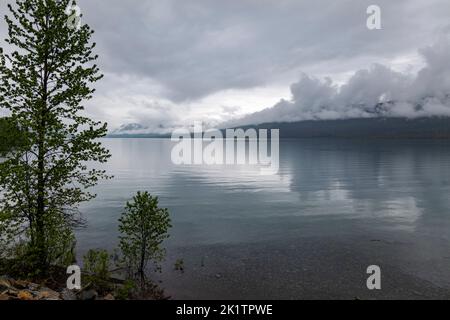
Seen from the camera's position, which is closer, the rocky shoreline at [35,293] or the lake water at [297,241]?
the rocky shoreline at [35,293]

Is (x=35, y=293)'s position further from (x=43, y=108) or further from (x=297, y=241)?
(x=297, y=241)

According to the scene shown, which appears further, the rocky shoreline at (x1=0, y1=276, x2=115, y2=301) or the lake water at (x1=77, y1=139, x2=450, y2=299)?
the lake water at (x1=77, y1=139, x2=450, y2=299)

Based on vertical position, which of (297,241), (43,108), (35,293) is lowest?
(297,241)

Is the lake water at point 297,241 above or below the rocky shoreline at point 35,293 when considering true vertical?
below

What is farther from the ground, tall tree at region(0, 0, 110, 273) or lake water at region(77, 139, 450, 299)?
tall tree at region(0, 0, 110, 273)

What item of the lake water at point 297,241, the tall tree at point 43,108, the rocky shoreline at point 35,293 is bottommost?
the lake water at point 297,241

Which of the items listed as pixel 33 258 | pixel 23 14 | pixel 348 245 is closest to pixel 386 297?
pixel 348 245

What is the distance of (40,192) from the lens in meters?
20.9

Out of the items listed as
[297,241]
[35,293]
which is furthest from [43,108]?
[297,241]

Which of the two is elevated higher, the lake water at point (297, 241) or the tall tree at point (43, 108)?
the tall tree at point (43, 108)

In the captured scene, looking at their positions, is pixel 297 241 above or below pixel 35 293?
below
